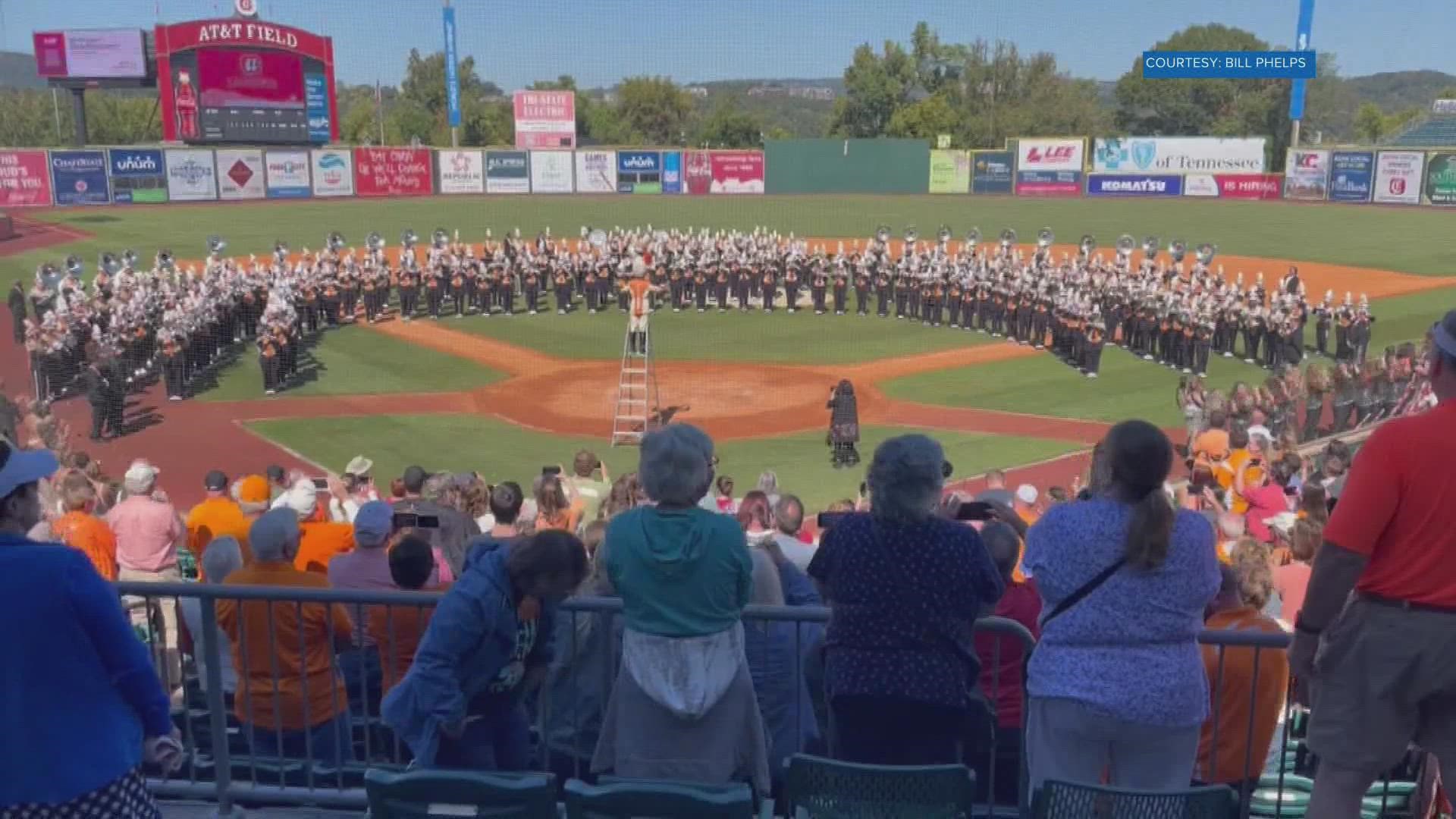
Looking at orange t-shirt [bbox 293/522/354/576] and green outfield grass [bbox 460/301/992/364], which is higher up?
orange t-shirt [bbox 293/522/354/576]

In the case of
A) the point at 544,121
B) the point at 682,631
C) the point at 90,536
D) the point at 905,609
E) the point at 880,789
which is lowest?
the point at 90,536

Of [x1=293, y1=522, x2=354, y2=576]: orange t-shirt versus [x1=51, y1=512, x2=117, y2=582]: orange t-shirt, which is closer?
[x1=293, y1=522, x2=354, y2=576]: orange t-shirt

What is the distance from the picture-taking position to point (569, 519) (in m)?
8.90

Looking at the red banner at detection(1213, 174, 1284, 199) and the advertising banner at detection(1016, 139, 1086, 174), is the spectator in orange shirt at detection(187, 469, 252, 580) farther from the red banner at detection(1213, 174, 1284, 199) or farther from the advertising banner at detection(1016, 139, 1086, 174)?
the red banner at detection(1213, 174, 1284, 199)

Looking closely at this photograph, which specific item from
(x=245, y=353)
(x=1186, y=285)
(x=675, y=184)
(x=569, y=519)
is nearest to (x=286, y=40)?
(x=675, y=184)

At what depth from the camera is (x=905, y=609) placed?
4055mm

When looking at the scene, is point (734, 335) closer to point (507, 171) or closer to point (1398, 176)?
point (507, 171)

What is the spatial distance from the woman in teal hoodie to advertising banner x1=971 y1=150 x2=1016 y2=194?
57.2 meters

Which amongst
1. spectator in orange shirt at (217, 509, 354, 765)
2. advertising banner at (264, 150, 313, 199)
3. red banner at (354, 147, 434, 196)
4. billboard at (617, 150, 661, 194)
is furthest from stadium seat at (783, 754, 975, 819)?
billboard at (617, 150, 661, 194)

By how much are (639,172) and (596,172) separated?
2.02 m

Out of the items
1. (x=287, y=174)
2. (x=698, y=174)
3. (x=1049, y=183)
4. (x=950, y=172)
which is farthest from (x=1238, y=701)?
(x=1049, y=183)

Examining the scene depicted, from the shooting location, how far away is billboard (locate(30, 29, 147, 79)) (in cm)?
5003

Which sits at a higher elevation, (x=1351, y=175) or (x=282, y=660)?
(x=1351, y=175)

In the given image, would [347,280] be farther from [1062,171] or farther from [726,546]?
[1062,171]
